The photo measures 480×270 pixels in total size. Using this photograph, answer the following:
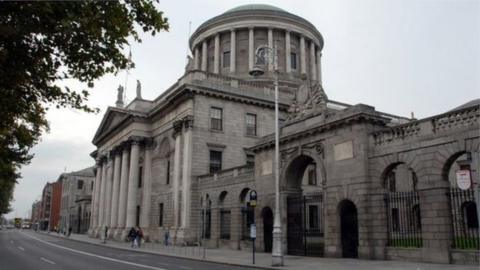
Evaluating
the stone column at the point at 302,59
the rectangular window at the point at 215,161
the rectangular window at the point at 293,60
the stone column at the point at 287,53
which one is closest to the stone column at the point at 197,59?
the stone column at the point at 287,53

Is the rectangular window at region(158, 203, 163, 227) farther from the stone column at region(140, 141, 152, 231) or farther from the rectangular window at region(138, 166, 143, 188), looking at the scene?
the rectangular window at region(138, 166, 143, 188)

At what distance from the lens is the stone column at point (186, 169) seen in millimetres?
38844

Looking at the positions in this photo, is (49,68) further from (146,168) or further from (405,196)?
(146,168)

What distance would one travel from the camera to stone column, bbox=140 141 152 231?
47.6 meters

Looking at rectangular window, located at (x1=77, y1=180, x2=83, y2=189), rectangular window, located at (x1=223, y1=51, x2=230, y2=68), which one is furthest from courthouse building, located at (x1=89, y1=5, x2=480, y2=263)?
rectangular window, located at (x1=77, y1=180, x2=83, y2=189)

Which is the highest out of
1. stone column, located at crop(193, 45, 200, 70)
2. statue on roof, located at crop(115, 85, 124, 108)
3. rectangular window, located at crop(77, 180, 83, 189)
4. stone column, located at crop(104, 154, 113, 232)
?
stone column, located at crop(193, 45, 200, 70)

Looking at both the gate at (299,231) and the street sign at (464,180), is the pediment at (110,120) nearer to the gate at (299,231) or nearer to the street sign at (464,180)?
the gate at (299,231)

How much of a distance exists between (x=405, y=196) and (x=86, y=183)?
103 metres

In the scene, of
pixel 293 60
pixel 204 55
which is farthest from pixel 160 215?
pixel 293 60

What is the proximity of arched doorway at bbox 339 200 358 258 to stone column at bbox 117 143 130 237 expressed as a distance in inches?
1325

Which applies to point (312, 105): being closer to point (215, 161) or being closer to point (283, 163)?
point (283, 163)

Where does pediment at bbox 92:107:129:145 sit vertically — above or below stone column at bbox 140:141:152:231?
above

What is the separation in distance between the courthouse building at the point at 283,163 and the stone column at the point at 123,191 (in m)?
0.20

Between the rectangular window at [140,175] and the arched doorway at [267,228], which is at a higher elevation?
the rectangular window at [140,175]
